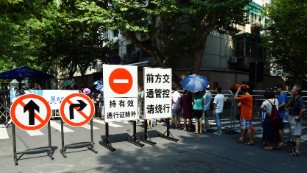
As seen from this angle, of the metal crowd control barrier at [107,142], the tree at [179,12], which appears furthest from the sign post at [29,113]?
the tree at [179,12]

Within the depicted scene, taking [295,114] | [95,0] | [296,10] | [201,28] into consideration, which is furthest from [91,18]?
[296,10]

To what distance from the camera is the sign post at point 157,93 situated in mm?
8664

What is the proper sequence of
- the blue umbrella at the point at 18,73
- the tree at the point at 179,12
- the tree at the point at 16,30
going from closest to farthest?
the tree at the point at 16,30
the tree at the point at 179,12
the blue umbrella at the point at 18,73

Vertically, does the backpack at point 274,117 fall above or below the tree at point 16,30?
below

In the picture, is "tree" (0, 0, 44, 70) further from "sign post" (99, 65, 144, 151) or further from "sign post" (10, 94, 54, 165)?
"sign post" (10, 94, 54, 165)

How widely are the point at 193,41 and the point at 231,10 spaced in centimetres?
411

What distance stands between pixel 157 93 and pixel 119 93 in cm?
144

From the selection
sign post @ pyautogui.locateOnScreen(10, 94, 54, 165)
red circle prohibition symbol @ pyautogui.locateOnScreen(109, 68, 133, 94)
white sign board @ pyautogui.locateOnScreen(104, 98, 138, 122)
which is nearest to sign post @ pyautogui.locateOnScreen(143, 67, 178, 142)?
white sign board @ pyautogui.locateOnScreen(104, 98, 138, 122)

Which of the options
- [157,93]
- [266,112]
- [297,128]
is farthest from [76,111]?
[297,128]

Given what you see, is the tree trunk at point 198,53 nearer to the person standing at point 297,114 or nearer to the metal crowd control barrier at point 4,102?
the person standing at point 297,114

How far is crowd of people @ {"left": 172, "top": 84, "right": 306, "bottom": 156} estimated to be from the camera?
7312 mm

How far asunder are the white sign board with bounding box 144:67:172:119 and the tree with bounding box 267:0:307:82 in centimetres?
1330

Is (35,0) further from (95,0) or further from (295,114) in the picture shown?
(295,114)

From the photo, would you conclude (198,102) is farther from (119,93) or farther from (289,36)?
Result: (289,36)
